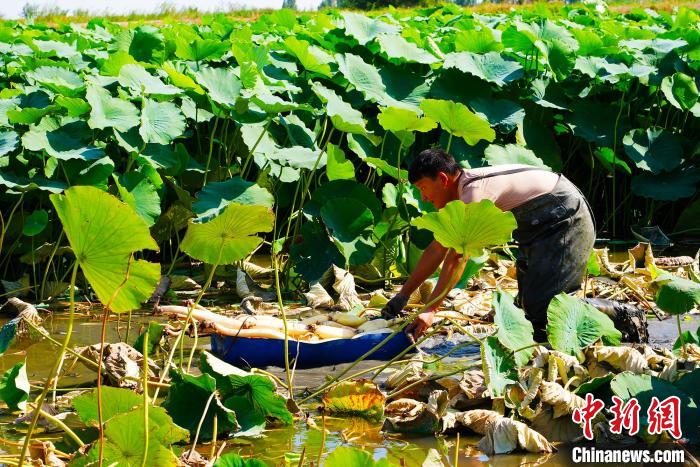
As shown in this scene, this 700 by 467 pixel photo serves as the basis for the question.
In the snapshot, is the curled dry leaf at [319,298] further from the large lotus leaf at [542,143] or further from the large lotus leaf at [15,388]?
the large lotus leaf at [15,388]

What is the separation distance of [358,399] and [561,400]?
2.37ft

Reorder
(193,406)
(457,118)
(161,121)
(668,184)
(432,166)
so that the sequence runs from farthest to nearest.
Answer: (668,184) → (161,121) → (457,118) → (432,166) → (193,406)

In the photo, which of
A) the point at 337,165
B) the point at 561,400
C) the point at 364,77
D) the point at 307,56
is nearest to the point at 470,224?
the point at 561,400

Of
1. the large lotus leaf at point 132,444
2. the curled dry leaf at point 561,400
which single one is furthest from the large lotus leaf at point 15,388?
the curled dry leaf at point 561,400

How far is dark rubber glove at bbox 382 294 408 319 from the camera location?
4.52 m

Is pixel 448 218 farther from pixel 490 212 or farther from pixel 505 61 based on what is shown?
pixel 505 61

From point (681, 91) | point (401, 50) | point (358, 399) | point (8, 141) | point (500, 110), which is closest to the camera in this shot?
point (358, 399)

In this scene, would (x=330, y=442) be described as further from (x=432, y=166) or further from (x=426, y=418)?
(x=432, y=166)

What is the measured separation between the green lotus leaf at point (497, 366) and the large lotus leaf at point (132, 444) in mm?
1235

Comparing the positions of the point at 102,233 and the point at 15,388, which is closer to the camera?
the point at 102,233

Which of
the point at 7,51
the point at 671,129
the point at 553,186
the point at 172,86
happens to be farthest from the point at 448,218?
the point at 7,51

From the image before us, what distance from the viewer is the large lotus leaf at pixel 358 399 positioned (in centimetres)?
356

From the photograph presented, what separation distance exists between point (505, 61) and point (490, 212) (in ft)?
12.2

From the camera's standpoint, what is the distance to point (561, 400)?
333 centimetres
